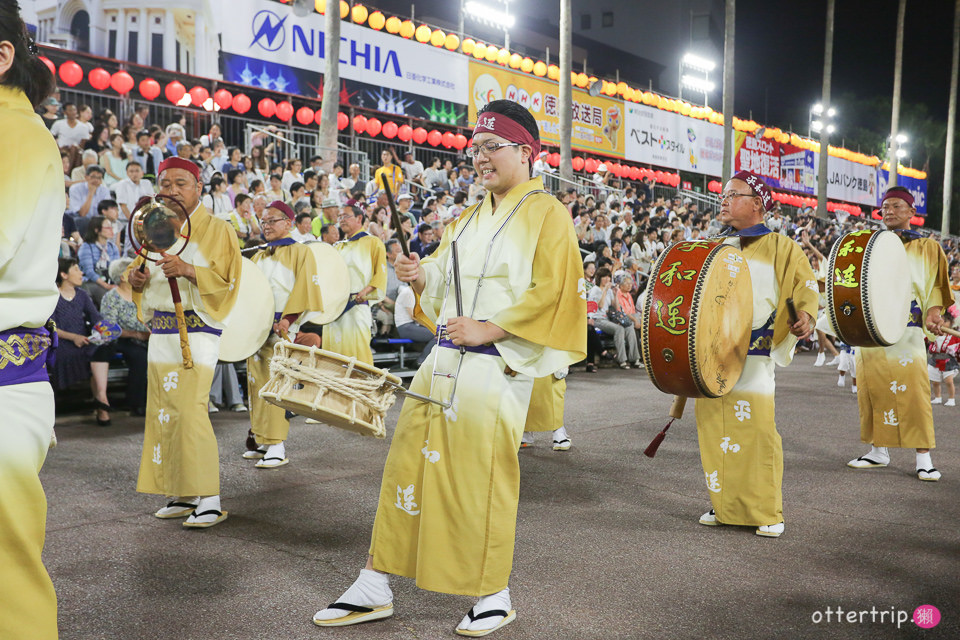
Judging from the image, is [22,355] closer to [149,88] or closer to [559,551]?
[559,551]

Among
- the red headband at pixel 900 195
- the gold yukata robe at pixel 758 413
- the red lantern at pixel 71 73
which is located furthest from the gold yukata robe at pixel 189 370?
the red lantern at pixel 71 73

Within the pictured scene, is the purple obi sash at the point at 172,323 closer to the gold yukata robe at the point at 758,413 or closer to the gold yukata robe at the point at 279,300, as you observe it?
the gold yukata robe at the point at 279,300

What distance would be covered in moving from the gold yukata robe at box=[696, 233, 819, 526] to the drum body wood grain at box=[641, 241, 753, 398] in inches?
6.9

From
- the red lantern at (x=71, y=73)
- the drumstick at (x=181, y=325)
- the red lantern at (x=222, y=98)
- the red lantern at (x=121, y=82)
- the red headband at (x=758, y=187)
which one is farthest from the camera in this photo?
the red lantern at (x=222, y=98)

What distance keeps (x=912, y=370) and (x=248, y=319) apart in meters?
4.35

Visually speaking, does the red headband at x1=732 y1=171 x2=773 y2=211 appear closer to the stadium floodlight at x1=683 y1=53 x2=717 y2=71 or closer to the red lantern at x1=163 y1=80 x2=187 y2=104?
the red lantern at x1=163 y1=80 x2=187 y2=104

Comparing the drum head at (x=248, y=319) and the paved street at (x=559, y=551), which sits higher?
the drum head at (x=248, y=319)

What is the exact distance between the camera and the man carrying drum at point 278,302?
5.43 m

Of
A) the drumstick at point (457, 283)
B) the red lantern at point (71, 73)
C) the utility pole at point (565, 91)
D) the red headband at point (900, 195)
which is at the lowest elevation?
the drumstick at point (457, 283)

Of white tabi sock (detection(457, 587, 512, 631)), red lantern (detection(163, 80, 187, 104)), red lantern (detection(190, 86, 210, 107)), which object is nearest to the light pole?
red lantern (detection(190, 86, 210, 107))

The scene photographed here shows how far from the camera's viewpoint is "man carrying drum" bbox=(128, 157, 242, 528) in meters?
3.99

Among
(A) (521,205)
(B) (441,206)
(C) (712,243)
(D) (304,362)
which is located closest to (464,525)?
(D) (304,362)

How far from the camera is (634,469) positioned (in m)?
5.40

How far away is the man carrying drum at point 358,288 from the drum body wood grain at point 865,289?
3.64 m
